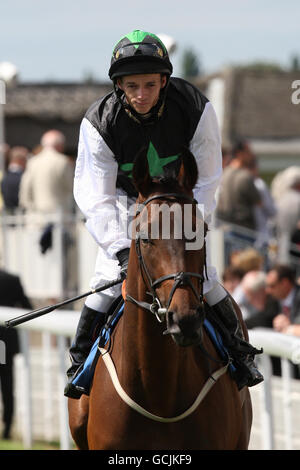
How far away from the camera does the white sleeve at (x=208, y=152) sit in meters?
4.93

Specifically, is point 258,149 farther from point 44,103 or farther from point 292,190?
point 292,190

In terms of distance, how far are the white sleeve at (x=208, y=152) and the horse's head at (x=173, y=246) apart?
17.3 inches

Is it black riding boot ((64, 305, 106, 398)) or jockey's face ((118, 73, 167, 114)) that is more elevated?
jockey's face ((118, 73, 167, 114))

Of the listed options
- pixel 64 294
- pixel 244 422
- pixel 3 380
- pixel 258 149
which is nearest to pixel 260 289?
pixel 3 380

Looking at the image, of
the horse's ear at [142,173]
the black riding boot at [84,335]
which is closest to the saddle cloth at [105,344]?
the black riding boot at [84,335]

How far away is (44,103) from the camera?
37.3 meters

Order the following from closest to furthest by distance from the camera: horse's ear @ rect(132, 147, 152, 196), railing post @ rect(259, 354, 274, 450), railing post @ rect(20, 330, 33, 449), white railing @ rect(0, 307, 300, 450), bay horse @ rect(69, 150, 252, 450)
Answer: bay horse @ rect(69, 150, 252, 450)
horse's ear @ rect(132, 147, 152, 196)
white railing @ rect(0, 307, 300, 450)
railing post @ rect(259, 354, 274, 450)
railing post @ rect(20, 330, 33, 449)

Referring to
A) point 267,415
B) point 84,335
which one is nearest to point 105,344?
point 84,335

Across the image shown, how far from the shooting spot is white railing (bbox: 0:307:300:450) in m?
6.17

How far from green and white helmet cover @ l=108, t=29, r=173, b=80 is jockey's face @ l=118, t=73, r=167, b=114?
4cm

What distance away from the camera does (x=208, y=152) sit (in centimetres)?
496

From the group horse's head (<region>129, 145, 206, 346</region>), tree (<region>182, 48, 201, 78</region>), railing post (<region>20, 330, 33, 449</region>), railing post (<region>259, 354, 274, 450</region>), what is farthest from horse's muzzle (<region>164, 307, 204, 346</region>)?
tree (<region>182, 48, 201, 78</region>)

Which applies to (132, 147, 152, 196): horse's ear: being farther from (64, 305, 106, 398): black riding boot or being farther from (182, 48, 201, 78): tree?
(182, 48, 201, 78): tree

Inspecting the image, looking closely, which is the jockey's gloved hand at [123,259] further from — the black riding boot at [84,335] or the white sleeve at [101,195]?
the black riding boot at [84,335]
